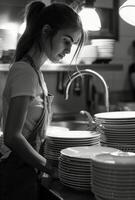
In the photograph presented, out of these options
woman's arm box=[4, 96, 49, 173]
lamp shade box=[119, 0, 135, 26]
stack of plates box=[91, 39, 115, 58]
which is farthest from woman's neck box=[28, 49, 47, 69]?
stack of plates box=[91, 39, 115, 58]

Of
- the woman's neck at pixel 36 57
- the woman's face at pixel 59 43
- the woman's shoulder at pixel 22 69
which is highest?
the woman's face at pixel 59 43

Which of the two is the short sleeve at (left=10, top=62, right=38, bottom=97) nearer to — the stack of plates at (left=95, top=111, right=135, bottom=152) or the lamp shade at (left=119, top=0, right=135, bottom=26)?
the stack of plates at (left=95, top=111, right=135, bottom=152)

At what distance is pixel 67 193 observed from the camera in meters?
1.27

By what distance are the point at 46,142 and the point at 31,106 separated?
0.86 feet

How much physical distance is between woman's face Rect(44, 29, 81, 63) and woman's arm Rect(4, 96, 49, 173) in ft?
0.79

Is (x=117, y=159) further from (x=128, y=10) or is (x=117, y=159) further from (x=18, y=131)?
(x=128, y=10)

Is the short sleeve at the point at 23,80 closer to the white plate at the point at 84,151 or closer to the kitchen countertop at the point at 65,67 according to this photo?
the white plate at the point at 84,151

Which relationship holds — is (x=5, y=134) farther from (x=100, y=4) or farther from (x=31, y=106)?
(x=100, y=4)

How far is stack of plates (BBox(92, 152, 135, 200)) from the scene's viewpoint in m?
1.10

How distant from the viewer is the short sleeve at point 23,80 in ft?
4.25

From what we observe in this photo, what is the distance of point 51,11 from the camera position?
144cm

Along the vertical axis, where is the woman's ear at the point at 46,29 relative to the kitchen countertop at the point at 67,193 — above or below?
above

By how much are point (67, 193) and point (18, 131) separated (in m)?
0.29

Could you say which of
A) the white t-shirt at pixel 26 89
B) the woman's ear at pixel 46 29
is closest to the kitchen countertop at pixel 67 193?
the white t-shirt at pixel 26 89
